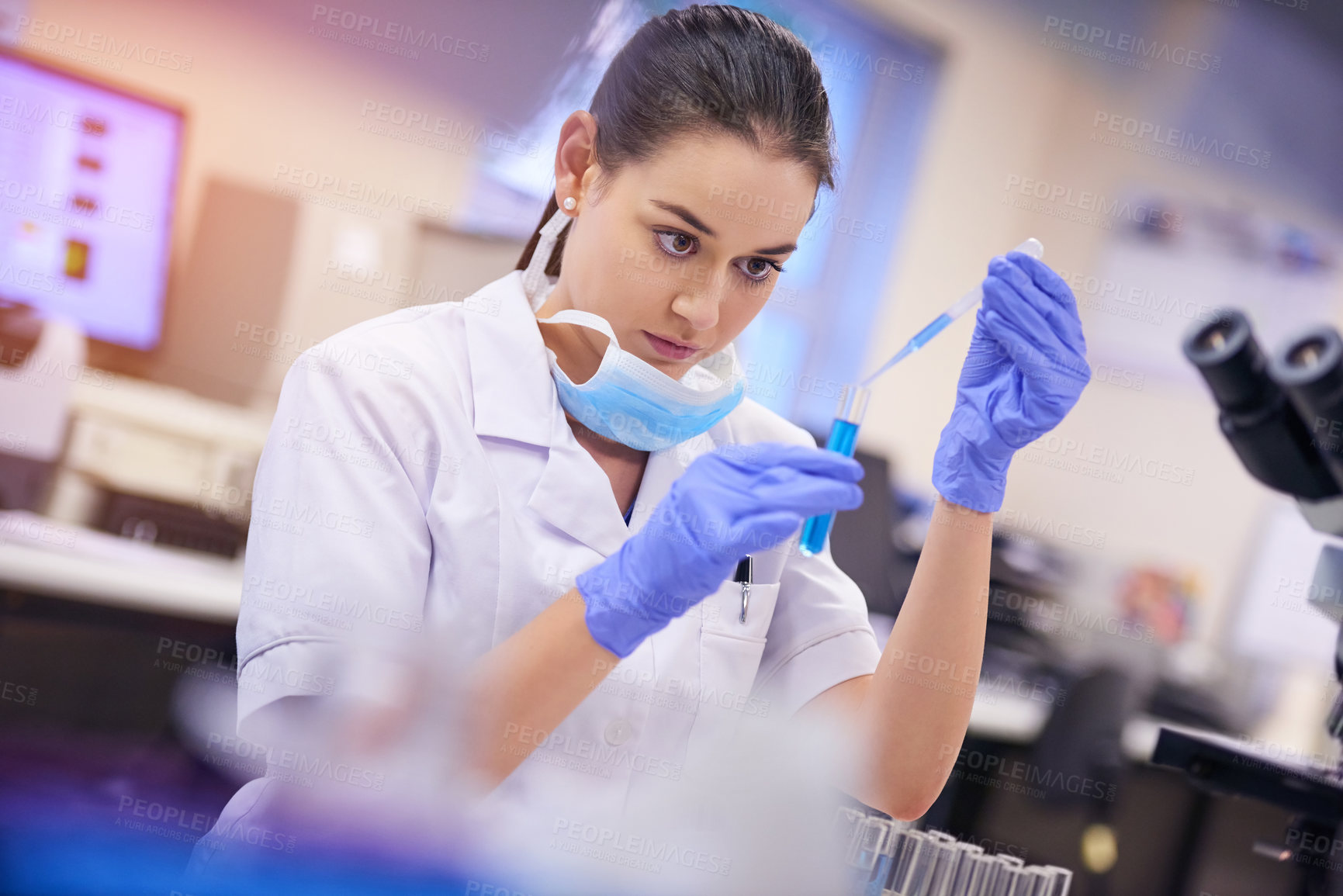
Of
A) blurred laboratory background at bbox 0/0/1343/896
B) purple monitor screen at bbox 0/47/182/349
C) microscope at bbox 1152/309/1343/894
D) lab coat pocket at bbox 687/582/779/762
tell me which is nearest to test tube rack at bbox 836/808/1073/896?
blurred laboratory background at bbox 0/0/1343/896

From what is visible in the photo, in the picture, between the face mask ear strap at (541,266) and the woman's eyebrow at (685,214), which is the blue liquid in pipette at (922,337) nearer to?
the woman's eyebrow at (685,214)

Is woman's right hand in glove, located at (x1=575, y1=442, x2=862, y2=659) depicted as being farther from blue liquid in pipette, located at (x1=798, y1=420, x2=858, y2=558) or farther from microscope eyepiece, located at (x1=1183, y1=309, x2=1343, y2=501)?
microscope eyepiece, located at (x1=1183, y1=309, x2=1343, y2=501)

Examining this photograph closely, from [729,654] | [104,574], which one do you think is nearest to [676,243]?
[729,654]

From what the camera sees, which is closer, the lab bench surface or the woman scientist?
the woman scientist

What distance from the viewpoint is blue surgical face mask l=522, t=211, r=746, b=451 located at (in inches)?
46.9

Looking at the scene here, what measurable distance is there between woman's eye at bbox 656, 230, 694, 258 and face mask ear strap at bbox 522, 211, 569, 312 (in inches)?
9.5

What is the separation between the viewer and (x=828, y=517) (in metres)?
1.19

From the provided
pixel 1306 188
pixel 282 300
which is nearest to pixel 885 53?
pixel 1306 188

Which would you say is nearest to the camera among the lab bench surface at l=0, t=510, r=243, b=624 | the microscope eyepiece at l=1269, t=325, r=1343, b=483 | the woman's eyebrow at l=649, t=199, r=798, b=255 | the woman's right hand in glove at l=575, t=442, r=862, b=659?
→ the microscope eyepiece at l=1269, t=325, r=1343, b=483

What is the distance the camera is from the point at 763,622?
4.23 feet

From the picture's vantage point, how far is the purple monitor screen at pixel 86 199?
200 centimetres

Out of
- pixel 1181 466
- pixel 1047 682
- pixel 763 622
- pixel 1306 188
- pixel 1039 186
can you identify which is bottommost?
pixel 1047 682

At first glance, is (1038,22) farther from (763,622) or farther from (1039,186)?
(763,622)

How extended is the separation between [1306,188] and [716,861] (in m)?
3.79
